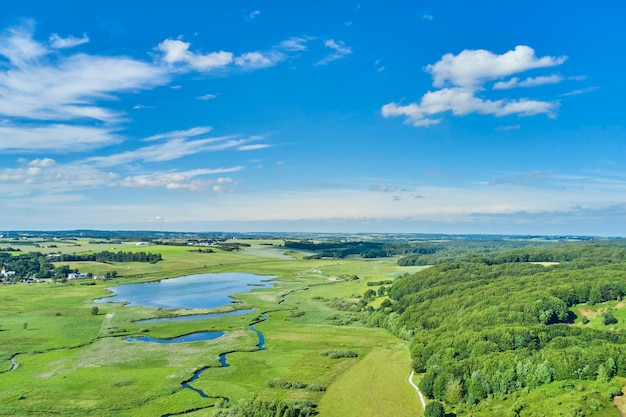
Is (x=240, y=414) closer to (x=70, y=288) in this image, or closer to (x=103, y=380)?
(x=103, y=380)

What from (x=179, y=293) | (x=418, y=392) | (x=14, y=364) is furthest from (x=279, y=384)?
(x=179, y=293)

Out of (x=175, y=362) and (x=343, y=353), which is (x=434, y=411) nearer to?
(x=343, y=353)

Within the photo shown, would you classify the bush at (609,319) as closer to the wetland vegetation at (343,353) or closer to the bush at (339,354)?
the wetland vegetation at (343,353)

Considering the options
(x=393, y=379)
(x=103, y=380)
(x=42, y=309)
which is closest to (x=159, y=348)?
(x=103, y=380)

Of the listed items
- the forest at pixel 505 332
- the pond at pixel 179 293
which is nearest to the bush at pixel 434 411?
the forest at pixel 505 332

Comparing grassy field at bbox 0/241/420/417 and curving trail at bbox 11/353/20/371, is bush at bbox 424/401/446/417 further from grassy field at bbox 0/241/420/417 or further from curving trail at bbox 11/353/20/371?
curving trail at bbox 11/353/20/371

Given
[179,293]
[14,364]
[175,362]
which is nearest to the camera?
[14,364]
